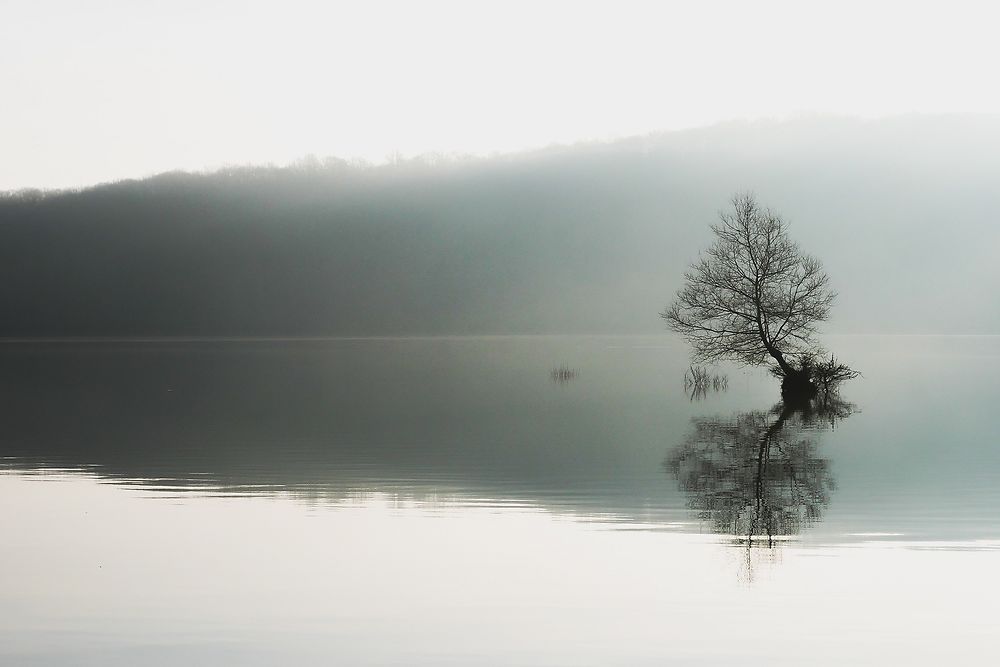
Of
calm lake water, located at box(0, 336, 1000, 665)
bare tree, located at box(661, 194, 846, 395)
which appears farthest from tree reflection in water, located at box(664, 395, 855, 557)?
bare tree, located at box(661, 194, 846, 395)

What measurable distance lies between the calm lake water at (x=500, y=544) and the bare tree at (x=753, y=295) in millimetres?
12923

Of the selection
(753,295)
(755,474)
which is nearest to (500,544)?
(755,474)

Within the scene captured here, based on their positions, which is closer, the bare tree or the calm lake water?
the calm lake water

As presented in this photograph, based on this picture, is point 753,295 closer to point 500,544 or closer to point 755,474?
point 755,474

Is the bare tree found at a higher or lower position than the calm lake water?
higher

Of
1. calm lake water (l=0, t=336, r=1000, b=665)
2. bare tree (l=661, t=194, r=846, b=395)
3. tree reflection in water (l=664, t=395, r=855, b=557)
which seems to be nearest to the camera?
calm lake water (l=0, t=336, r=1000, b=665)

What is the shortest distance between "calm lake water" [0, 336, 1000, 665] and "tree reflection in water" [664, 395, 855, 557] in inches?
5.6

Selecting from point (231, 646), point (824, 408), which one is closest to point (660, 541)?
point (231, 646)

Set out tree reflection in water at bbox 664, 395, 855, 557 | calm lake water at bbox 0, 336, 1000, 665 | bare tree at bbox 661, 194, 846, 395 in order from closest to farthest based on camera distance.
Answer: calm lake water at bbox 0, 336, 1000, 665, tree reflection in water at bbox 664, 395, 855, 557, bare tree at bbox 661, 194, 846, 395

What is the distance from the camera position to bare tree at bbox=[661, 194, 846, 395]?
59.6 metres

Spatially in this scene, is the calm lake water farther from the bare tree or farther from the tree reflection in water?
the bare tree

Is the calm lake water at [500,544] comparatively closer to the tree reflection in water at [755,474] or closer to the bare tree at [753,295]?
the tree reflection in water at [755,474]

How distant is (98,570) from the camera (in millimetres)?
18984

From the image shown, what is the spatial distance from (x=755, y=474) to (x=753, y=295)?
3028 cm
